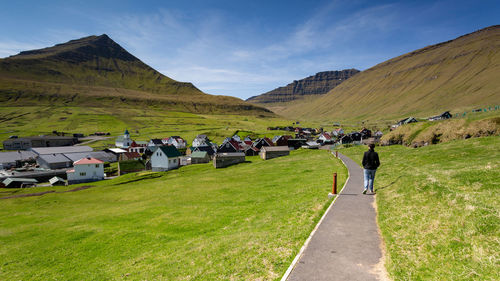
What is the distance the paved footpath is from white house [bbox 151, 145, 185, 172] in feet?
235

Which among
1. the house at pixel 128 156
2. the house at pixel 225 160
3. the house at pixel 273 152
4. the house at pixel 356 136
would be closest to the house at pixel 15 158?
the house at pixel 128 156

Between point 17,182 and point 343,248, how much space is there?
90.4 m

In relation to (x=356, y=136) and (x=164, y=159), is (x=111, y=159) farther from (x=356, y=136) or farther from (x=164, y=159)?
(x=356, y=136)

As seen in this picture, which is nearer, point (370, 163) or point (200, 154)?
point (370, 163)

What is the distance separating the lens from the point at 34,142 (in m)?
127

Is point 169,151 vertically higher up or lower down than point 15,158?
higher up

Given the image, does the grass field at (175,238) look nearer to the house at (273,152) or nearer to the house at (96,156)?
the house at (273,152)

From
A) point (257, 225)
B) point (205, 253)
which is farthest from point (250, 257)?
point (257, 225)

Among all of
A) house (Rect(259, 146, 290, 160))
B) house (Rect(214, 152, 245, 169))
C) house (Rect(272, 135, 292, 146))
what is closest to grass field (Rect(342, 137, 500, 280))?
house (Rect(214, 152, 245, 169))

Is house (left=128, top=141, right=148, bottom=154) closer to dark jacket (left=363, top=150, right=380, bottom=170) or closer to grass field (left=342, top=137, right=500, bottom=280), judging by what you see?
dark jacket (left=363, top=150, right=380, bottom=170)

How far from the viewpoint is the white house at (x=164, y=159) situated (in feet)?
258

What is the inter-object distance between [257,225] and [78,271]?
12.0 metres

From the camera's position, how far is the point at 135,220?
2464 cm

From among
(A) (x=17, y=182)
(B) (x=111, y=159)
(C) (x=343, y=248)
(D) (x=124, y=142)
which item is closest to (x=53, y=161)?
(B) (x=111, y=159)
